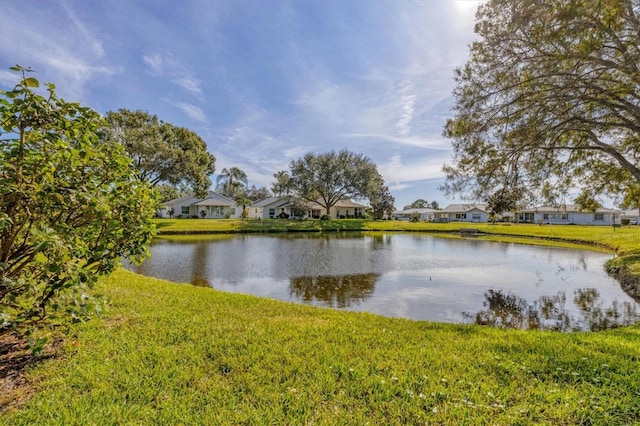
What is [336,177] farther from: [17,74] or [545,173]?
[17,74]

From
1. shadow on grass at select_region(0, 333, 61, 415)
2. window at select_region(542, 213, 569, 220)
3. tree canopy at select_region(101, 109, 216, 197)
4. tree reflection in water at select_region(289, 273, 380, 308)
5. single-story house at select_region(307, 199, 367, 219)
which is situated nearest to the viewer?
shadow on grass at select_region(0, 333, 61, 415)

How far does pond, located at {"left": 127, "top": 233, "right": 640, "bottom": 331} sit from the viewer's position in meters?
8.39

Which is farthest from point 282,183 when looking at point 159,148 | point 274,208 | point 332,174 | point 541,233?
point 541,233

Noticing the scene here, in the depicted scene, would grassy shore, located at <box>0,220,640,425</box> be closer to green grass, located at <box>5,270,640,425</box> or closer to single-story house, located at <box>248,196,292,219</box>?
green grass, located at <box>5,270,640,425</box>

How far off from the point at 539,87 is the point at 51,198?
34.2 ft

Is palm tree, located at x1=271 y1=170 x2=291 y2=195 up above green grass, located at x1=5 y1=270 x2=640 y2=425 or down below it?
above

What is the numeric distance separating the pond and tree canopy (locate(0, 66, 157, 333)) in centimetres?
664

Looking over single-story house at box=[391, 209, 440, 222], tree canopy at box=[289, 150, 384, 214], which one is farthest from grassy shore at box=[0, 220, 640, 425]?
single-story house at box=[391, 209, 440, 222]

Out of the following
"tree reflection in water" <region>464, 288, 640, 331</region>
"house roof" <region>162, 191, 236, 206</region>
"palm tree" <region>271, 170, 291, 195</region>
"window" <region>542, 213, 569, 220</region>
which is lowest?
"tree reflection in water" <region>464, 288, 640, 331</region>

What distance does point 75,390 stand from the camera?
10.2 ft

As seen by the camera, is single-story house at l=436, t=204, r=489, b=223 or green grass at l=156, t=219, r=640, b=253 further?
single-story house at l=436, t=204, r=489, b=223

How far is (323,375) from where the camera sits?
349cm

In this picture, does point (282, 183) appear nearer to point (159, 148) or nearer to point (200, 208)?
point (200, 208)

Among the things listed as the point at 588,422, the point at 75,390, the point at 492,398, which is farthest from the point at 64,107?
the point at 588,422
